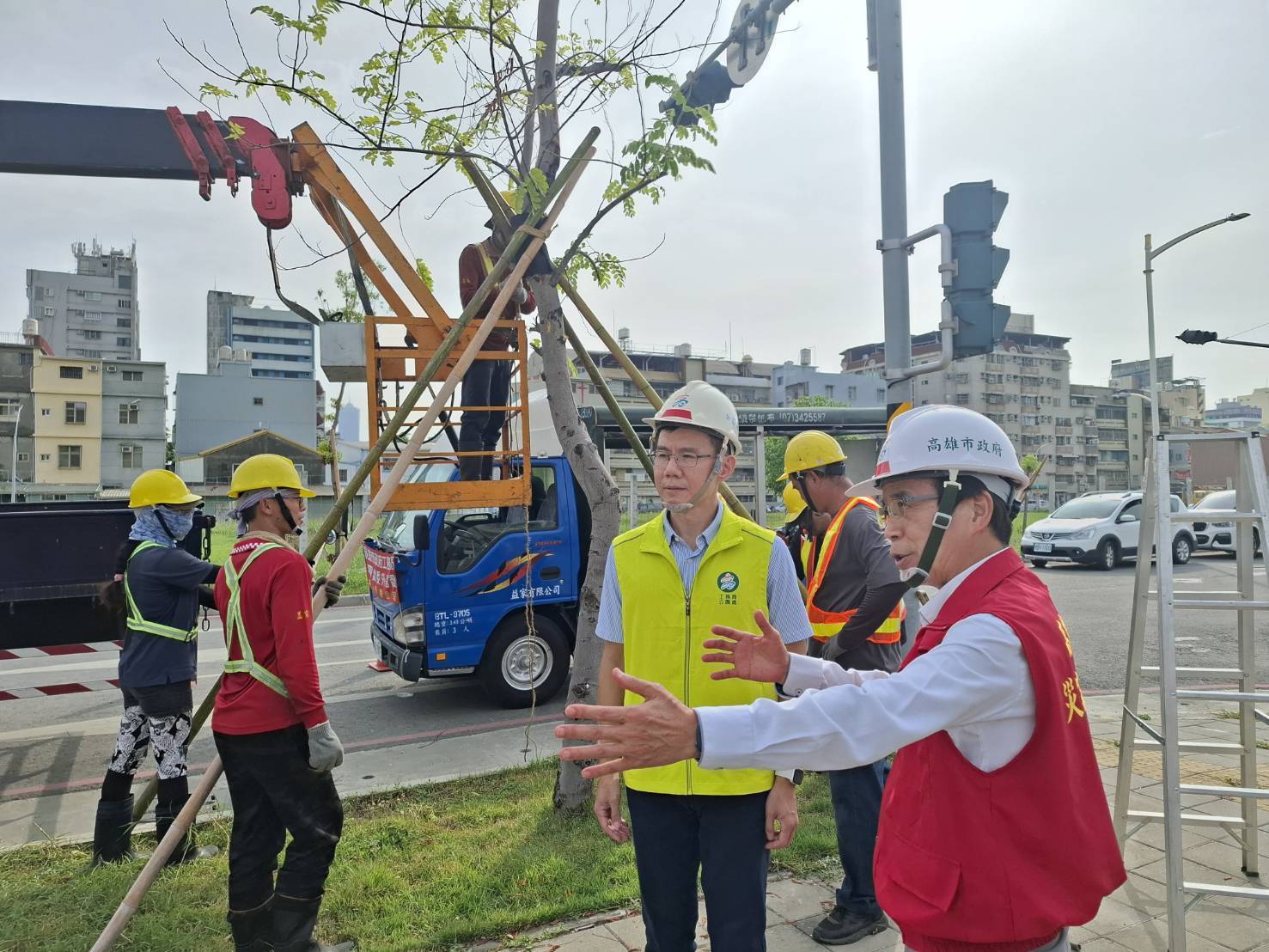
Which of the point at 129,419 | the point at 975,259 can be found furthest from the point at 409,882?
the point at 129,419

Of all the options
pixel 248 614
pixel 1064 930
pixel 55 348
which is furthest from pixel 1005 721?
pixel 55 348

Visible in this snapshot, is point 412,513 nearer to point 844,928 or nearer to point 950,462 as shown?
point 844,928

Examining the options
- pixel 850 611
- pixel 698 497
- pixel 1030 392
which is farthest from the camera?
pixel 1030 392

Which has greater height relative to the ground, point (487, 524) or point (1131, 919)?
point (487, 524)

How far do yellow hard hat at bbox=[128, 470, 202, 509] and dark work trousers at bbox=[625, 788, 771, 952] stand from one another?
3537 millimetres

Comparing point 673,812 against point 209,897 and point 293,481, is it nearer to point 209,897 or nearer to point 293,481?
point 293,481

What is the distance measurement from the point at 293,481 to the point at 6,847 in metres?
3.17

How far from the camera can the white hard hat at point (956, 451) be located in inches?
70.5

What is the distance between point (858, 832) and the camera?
3.42m

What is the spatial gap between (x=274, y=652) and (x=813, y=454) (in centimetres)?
267

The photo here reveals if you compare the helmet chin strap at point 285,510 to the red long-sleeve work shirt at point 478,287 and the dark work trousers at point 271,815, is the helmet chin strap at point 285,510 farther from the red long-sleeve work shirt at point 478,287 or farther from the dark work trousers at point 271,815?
the red long-sleeve work shirt at point 478,287

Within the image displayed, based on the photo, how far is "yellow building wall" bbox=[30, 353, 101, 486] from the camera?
56.9m

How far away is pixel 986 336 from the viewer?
5023 millimetres

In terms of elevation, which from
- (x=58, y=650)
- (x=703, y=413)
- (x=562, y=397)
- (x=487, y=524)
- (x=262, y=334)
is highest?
(x=262, y=334)
